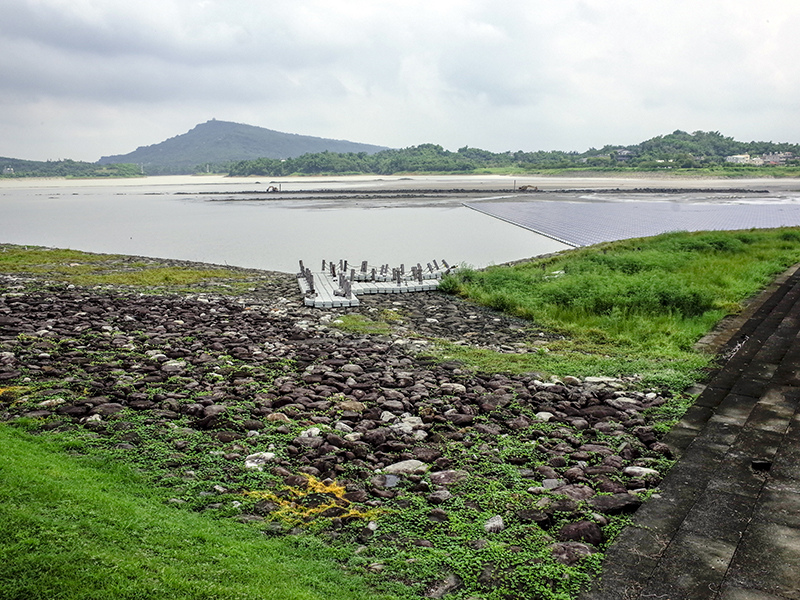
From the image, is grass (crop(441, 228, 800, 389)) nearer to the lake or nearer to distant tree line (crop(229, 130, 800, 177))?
the lake

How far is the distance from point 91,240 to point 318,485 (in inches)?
1301

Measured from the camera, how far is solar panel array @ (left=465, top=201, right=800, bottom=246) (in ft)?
116

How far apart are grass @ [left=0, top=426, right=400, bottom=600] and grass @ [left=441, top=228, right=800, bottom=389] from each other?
5847mm

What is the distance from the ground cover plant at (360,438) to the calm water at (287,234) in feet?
44.4

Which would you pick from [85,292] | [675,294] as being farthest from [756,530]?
[85,292]

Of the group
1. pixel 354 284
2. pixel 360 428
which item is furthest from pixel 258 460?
pixel 354 284

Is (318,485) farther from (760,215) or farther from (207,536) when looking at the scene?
(760,215)

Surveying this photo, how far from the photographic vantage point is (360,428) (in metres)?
7.30

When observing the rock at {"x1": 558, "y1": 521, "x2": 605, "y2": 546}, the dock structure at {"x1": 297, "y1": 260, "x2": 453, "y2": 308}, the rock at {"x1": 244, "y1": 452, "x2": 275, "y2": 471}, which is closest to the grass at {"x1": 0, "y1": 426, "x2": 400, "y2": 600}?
the rock at {"x1": 244, "y1": 452, "x2": 275, "y2": 471}

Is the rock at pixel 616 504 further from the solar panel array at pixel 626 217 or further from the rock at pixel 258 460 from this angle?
the solar panel array at pixel 626 217

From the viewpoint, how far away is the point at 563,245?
1221 inches

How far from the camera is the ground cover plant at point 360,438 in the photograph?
15.5ft

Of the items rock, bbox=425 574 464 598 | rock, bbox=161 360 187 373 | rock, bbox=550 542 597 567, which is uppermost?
rock, bbox=161 360 187 373

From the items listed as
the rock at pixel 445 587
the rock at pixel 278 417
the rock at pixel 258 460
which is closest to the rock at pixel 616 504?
the rock at pixel 445 587
